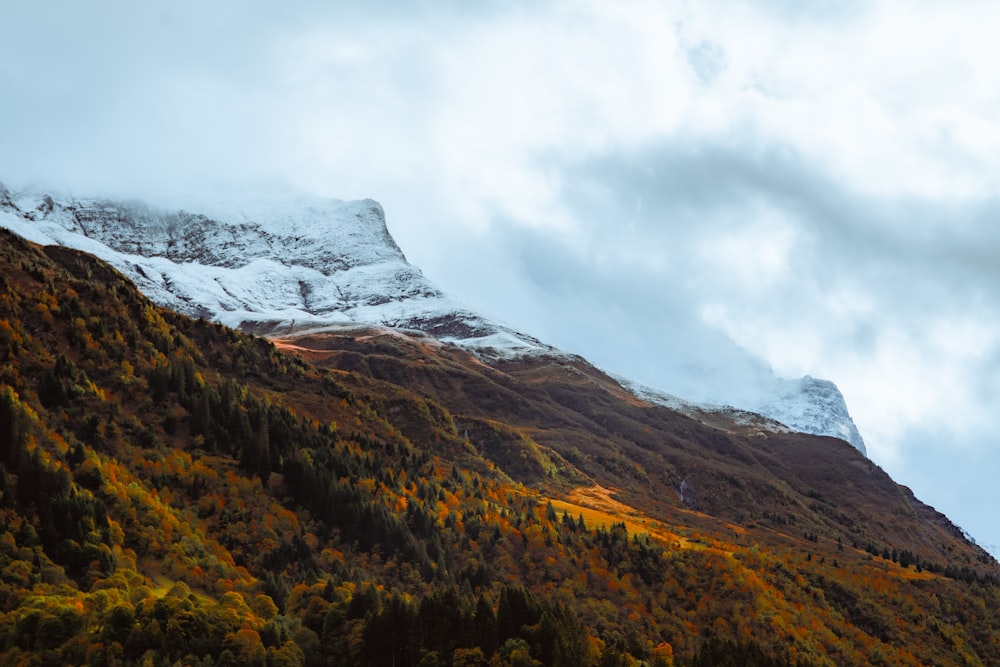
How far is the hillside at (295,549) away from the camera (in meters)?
83.2

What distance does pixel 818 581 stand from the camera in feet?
584

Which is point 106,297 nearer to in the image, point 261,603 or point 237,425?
point 237,425

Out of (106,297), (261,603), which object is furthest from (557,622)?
(106,297)

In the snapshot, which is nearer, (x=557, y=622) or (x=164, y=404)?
(x=557, y=622)

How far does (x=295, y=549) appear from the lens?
115 meters

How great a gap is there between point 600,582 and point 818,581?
2460 inches

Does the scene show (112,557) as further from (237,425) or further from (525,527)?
(525,527)

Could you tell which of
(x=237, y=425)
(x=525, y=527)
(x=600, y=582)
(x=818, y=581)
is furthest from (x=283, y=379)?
(x=818, y=581)

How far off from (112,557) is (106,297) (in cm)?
6925

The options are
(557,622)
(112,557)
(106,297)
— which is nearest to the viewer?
(112,557)

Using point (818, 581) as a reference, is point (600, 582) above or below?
below

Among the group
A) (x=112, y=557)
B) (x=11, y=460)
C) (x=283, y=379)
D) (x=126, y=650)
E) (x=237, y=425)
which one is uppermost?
(x=283, y=379)

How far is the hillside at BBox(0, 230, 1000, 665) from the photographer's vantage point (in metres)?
83.2

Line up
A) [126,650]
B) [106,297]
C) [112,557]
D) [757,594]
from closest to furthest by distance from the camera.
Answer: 1. [126,650]
2. [112,557]
3. [106,297]
4. [757,594]
